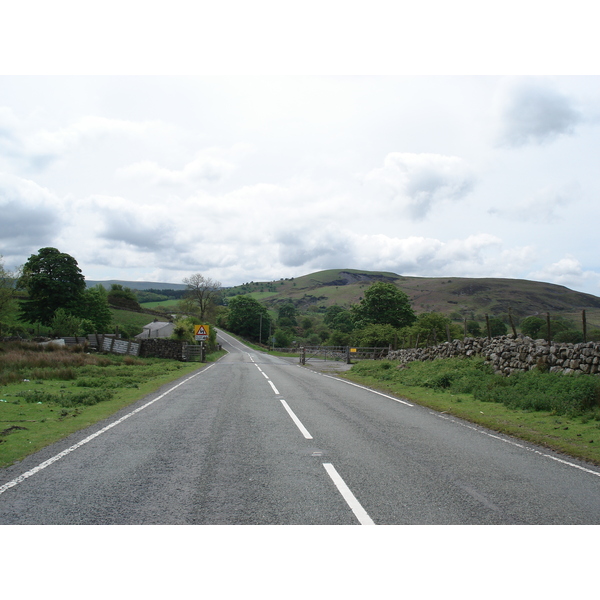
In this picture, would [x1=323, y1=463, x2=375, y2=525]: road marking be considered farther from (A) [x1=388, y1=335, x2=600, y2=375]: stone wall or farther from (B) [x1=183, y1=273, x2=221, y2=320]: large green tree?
(B) [x1=183, y1=273, x2=221, y2=320]: large green tree

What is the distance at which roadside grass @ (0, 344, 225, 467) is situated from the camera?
7.56 meters

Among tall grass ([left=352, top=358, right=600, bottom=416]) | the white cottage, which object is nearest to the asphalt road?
tall grass ([left=352, top=358, right=600, bottom=416])

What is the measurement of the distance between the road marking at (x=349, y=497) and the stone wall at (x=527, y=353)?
10.1 m

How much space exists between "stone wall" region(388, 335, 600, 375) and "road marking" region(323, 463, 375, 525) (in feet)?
33.1

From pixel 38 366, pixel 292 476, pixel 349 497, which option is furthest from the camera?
pixel 38 366

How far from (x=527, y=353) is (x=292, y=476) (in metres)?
12.6

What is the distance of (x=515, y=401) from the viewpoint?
39.5 feet

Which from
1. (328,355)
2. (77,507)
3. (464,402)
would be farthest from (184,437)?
(328,355)

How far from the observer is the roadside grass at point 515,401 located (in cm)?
855

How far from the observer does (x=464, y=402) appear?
13.5 meters

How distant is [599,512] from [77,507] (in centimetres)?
575

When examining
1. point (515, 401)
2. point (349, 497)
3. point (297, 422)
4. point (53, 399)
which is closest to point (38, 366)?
point (53, 399)

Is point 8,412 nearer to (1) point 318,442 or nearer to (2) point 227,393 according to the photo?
(2) point 227,393

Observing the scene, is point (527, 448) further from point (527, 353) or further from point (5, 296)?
point (5, 296)
